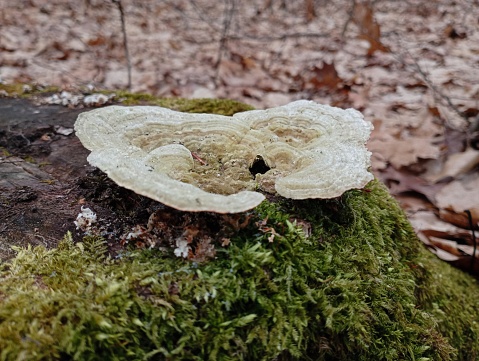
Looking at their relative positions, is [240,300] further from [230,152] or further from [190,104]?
[190,104]

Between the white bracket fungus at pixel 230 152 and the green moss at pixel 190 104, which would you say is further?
the green moss at pixel 190 104

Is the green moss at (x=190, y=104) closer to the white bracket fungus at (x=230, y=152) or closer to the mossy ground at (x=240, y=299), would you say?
the white bracket fungus at (x=230, y=152)

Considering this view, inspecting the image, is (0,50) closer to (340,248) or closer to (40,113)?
(40,113)

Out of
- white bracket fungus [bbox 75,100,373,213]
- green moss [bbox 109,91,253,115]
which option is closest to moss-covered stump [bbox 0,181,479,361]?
white bracket fungus [bbox 75,100,373,213]

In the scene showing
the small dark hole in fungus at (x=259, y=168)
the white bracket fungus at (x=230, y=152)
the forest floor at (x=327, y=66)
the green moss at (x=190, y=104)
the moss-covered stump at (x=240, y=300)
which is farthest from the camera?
the forest floor at (x=327, y=66)

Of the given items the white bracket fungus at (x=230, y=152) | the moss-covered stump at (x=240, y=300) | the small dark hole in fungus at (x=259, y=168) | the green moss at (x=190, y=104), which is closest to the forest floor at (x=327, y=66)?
the green moss at (x=190, y=104)

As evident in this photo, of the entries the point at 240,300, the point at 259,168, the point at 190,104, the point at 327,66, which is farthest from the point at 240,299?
the point at 327,66

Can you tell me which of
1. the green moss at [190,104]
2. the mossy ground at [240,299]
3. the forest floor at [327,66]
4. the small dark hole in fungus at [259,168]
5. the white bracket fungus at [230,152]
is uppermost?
the white bracket fungus at [230,152]
